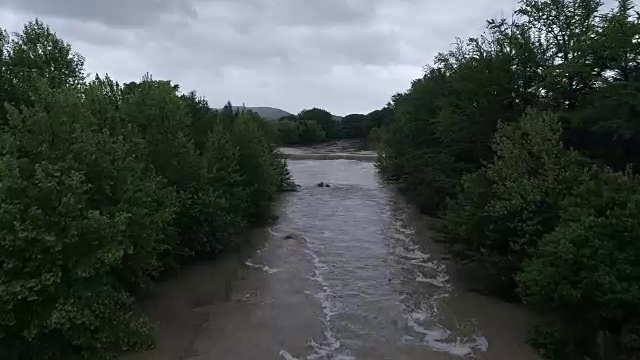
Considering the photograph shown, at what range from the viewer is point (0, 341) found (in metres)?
9.87

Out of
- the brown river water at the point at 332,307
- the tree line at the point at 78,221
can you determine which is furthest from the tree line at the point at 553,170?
the tree line at the point at 78,221

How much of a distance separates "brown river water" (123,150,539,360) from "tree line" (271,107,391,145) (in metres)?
74.5

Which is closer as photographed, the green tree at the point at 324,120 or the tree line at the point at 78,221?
the tree line at the point at 78,221

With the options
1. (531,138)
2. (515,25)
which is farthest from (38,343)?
(515,25)

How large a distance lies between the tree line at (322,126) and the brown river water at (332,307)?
74508 mm

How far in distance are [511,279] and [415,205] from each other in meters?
18.2

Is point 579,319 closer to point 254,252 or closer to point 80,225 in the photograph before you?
point 80,225

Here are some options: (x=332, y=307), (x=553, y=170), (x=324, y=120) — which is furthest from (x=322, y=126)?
(x=553, y=170)

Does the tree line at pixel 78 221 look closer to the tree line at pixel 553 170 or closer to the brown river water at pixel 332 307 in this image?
the brown river water at pixel 332 307

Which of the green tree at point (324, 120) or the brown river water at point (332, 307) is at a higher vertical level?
the green tree at point (324, 120)

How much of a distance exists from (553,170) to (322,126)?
10259 centimetres

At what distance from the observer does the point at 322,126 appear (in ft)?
381

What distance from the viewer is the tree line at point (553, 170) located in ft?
34.8

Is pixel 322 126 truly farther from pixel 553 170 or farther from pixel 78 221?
pixel 78 221
